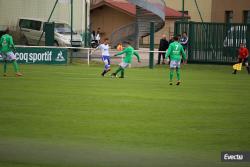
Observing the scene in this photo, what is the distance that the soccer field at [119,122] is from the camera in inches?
492

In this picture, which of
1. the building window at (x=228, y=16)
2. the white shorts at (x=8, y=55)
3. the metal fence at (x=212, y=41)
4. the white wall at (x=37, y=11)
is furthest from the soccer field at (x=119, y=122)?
the building window at (x=228, y=16)

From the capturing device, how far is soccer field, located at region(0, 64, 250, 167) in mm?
12493

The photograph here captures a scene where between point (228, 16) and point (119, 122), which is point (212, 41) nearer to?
point (228, 16)

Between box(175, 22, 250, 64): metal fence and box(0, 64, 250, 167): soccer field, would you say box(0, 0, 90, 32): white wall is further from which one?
box(0, 64, 250, 167): soccer field

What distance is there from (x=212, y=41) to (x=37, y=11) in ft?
43.8

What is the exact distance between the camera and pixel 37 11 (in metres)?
50.0

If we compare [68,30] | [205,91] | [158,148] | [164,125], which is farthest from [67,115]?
[68,30]

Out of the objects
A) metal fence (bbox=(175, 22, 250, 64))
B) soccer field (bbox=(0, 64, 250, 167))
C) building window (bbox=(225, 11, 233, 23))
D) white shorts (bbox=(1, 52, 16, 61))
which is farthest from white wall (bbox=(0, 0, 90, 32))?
soccer field (bbox=(0, 64, 250, 167))

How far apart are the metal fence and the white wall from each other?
1072 cm

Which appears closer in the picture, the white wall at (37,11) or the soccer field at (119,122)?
the soccer field at (119,122)

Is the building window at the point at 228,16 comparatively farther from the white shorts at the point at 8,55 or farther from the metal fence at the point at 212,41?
the white shorts at the point at 8,55

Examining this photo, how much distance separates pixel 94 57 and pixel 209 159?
31.7 m

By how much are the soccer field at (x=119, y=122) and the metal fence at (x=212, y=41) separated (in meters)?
14.4

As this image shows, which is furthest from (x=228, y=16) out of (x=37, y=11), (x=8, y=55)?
(x=8, y=55)
